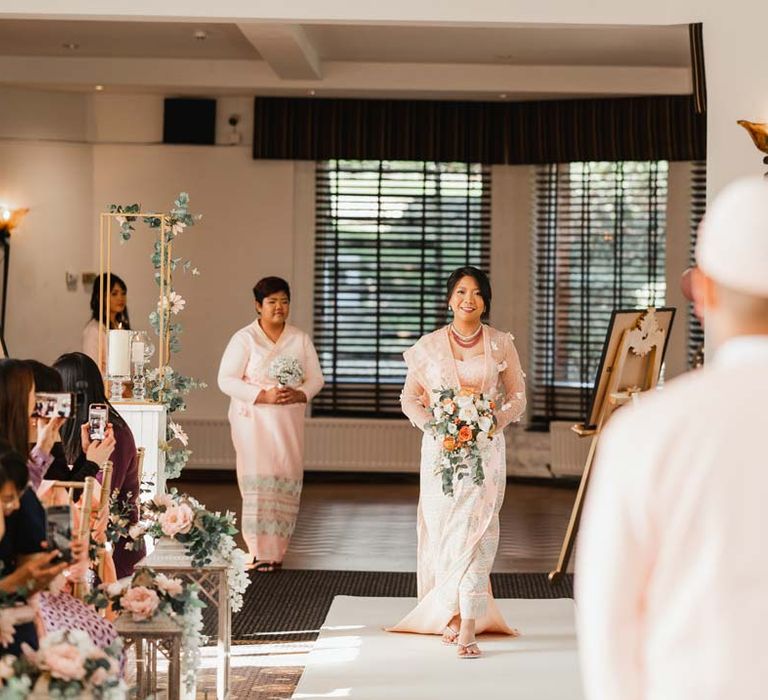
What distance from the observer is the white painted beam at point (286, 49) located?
8836 mm

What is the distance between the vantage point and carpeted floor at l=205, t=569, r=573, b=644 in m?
6.71

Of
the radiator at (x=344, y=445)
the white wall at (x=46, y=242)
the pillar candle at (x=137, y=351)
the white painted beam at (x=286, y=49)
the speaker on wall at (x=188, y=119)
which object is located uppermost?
the white painted beam at (x=286, y=49)

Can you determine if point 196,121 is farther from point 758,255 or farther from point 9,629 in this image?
point 758,255

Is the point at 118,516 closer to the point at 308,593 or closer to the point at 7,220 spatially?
the point at 308,593

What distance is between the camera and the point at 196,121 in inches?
490

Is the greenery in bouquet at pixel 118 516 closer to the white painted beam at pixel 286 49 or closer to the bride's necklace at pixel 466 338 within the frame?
the bride's necklace at pixel 466 338

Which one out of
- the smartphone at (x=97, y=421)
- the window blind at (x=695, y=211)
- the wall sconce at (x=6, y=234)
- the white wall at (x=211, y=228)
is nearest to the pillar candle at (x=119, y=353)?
the smartphone at (x=97, y=421)

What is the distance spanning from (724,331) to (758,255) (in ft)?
0.37

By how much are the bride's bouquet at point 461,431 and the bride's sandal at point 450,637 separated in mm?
654

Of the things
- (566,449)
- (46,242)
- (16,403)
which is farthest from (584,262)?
(16,403)

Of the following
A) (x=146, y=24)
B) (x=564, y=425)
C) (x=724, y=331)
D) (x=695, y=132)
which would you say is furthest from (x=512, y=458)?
(x=724, y=331)

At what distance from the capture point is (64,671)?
10.3 feet

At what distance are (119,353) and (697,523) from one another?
537 centimetres

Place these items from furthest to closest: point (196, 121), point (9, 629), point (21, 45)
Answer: point (196, 121), point (21, 45), point (9, 629)
